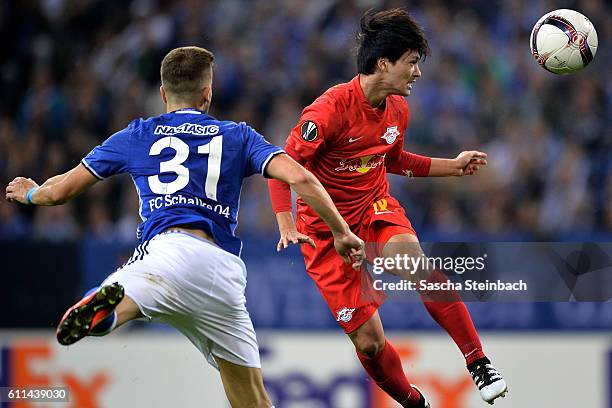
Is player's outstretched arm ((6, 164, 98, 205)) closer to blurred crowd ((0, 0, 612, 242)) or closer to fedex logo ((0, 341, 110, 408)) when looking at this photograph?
fedex logo ((0, 341, 110, 408))

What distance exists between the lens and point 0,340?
8.99 m

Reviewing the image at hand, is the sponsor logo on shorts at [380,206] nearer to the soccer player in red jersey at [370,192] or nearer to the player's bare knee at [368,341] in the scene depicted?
the soccer player in red jersey at [370,192]

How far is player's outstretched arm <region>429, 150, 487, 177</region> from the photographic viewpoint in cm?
689

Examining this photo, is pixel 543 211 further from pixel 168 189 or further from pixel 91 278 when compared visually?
pixel 168 189

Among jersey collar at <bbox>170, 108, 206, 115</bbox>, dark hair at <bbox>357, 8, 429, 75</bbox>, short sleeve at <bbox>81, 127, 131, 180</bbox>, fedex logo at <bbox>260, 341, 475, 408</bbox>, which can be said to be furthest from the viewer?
fedex logo at <bbox>260, 341, 475, 408</bbox>

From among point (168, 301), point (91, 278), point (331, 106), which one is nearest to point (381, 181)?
point (331, 106)

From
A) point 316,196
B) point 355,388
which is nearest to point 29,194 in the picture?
point 316,196

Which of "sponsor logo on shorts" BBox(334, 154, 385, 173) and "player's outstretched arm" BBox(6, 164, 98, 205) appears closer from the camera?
"player's outstretched arm" BBox(6, 164, 98, 205)

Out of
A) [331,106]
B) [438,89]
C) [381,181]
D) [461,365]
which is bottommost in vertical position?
[461,365]

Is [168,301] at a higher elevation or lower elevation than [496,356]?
higher

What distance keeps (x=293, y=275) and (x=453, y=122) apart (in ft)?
9.30

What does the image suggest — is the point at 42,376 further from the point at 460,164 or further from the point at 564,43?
the point at 564,43

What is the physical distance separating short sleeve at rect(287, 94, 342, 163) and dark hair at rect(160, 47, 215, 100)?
2.66ft

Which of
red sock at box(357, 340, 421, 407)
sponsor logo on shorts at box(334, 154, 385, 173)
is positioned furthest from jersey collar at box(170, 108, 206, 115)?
red sock at box(357, 340, 421, 407)
